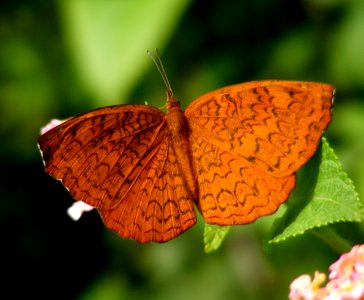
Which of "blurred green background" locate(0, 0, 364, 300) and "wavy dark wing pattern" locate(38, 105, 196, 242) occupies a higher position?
"wavy dark wing pattern" locate(38, 105, 196, 242)

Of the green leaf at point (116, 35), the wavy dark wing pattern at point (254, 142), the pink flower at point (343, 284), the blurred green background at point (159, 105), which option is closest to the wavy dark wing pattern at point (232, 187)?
the wavy dark wing pattern at point (254, 142)

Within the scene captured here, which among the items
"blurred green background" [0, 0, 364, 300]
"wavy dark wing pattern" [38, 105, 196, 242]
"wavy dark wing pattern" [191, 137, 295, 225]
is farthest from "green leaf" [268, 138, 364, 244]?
A: "blurred green background" [0, 0, 364, 300]

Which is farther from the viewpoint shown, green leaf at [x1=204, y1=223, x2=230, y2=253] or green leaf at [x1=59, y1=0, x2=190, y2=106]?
green leaf at [x1=59, y1=0, x2=190, y2=106]

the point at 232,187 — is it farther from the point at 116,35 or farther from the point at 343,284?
the point at 116,35

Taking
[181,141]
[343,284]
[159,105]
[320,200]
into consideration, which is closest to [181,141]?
[181,141]

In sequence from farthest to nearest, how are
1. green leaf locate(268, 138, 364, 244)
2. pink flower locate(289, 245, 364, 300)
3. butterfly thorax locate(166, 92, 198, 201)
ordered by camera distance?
1. butterfly thorax locate(166, 92, 198, 201)
2. green leaf locate(268, 138, 364, 244)
3. pink flower locate(289, 245, 364, 300)

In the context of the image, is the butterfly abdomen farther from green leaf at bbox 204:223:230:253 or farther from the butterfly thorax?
green leaf at bbox 204:223:230:253

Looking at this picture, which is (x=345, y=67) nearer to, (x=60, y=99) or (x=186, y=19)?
(x=186, y=19)

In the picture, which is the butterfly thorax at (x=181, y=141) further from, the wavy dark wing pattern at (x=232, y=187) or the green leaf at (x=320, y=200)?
the green leaf at (x=320, y=200)
